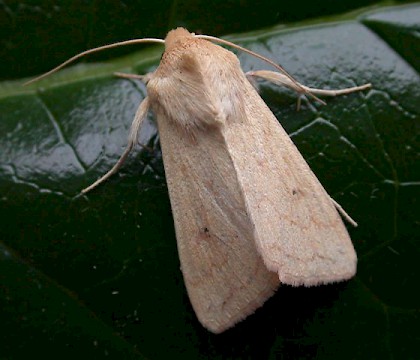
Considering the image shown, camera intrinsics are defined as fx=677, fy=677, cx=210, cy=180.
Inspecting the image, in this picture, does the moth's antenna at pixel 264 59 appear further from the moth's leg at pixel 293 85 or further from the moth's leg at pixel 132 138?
the moth's leg at pixel 132 138

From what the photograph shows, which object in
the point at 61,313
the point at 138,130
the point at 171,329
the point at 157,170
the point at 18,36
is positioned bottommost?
the point at 171,329

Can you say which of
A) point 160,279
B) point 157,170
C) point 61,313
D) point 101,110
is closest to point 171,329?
point 160,279

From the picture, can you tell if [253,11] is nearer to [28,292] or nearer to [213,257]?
[213,257]

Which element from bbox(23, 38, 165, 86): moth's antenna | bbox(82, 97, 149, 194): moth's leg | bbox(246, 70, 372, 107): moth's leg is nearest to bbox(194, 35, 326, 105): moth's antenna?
bbox(246, 70, 372, 107): moth's leg

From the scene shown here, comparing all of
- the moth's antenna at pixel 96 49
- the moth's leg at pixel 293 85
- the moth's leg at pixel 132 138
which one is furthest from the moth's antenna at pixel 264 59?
the moth's leg at pixel 132 138

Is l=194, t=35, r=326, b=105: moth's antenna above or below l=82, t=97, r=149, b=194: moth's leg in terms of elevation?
above

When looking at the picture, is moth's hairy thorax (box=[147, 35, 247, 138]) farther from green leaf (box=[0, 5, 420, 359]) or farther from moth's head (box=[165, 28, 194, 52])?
green leaf (box=[0, 5, 420, 359])

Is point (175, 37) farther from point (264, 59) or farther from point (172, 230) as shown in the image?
point (172, 230)
